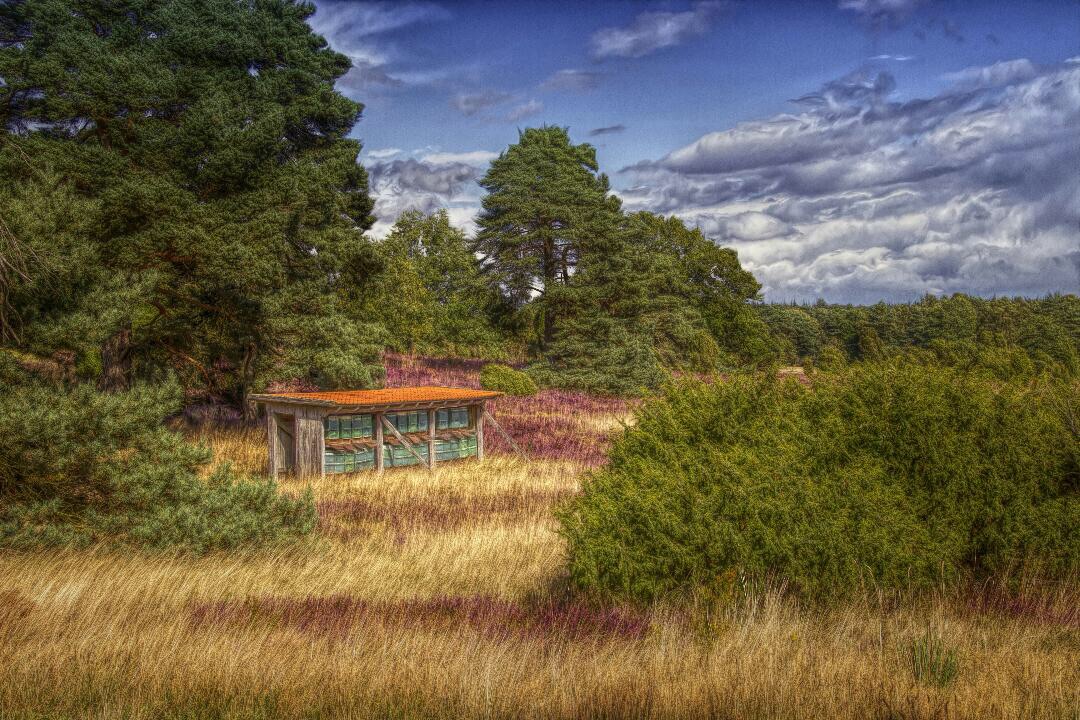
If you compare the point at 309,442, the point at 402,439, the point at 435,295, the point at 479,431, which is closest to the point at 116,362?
the point at 309,442

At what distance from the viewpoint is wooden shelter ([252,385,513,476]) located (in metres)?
17.5

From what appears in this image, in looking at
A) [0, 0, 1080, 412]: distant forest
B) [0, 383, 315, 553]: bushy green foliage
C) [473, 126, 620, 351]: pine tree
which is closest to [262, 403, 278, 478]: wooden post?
[0, 0, 1080, 412]: distant forest

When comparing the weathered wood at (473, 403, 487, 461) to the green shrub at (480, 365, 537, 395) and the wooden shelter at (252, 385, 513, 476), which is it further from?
the green shrub at (480, 365, 537, 395)

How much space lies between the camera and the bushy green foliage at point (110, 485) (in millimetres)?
9445

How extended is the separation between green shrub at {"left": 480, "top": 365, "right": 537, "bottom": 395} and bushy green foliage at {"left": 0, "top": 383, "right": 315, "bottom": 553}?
2268 cm

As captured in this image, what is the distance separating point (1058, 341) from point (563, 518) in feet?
299

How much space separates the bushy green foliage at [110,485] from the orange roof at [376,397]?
5.97 m

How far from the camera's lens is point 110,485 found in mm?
10102

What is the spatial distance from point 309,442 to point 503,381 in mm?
16626

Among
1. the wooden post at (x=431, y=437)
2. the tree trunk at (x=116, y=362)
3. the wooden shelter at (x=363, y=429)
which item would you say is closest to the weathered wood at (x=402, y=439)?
the wooden shelter at (x=363, y=429)

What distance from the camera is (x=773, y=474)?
304 inches

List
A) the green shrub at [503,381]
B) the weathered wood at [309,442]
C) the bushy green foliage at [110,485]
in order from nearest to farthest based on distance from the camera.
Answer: the bushy green foliage at [110,485]
the weathered wood at [309,442]
the green shrub at [503,381]

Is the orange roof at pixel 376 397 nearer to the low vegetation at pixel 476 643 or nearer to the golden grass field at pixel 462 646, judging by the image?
the low vegetation at pixel 476 643

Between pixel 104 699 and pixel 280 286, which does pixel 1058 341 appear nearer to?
pixel 280 286
